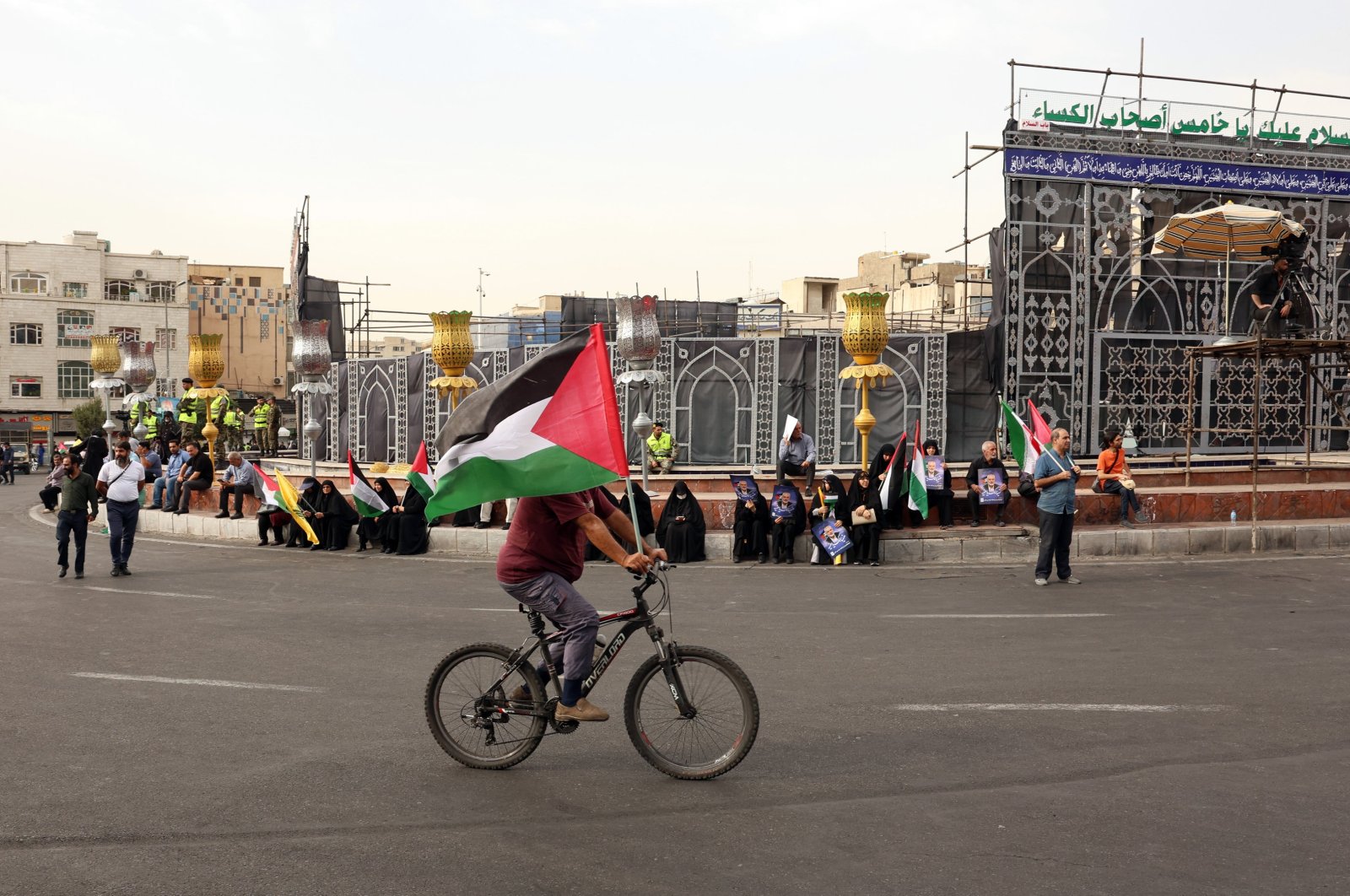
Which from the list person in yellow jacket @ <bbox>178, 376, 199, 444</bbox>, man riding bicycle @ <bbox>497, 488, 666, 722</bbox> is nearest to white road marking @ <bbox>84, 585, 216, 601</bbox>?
man riding bicycle @ <bbox>497, 488, 666, 722</bbox>

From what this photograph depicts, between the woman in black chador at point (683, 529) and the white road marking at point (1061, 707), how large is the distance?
809 centimetres

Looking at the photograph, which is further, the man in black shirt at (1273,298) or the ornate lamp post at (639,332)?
the man in black shirt at (1273,298)

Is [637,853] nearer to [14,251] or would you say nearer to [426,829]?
[426,829]

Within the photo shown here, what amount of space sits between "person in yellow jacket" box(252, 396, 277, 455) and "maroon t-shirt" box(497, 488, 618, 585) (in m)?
28.1

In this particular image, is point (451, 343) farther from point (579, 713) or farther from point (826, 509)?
point (579, 713)

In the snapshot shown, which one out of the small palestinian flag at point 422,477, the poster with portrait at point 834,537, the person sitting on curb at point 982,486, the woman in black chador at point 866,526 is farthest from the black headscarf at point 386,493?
the person sitting on curb at point 982,486

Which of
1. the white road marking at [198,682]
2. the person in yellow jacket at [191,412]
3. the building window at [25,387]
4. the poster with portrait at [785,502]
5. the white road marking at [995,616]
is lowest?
the white road marking at [198,682]

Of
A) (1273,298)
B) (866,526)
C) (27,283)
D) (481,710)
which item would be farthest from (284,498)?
(27,283)

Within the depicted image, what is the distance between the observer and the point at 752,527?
14.8 m

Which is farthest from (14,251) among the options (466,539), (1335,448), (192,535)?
(1335,448)

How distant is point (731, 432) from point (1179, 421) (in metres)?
8.54

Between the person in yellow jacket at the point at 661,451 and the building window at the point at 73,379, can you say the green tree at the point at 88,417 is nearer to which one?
the building window at the point at 73,379

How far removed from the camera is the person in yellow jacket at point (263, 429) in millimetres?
31859

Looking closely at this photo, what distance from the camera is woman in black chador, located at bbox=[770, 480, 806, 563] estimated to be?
1452 cm
